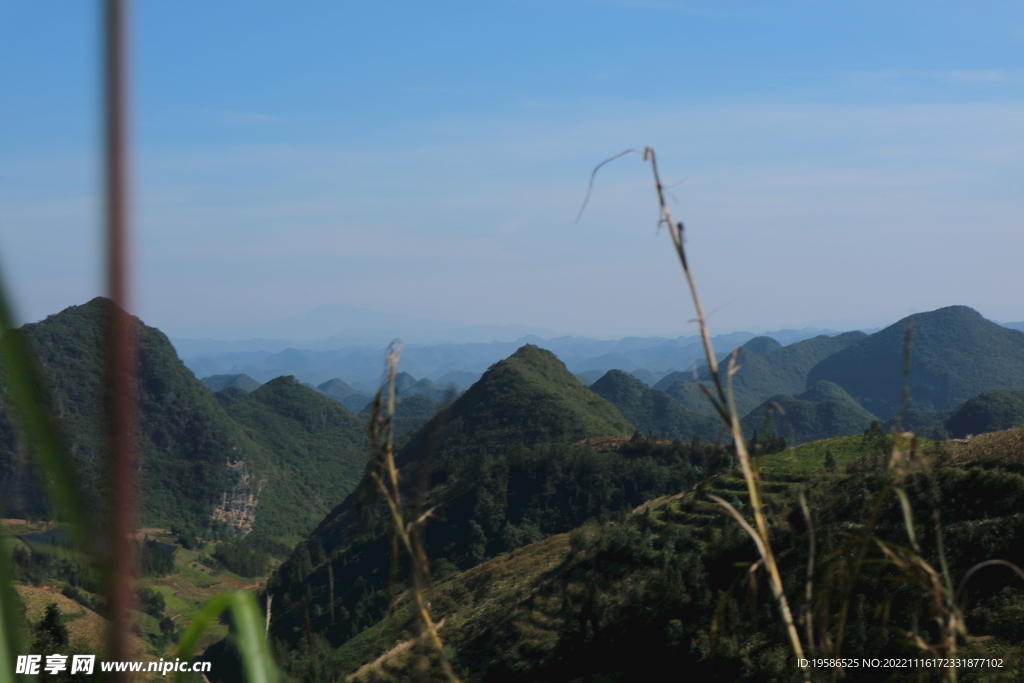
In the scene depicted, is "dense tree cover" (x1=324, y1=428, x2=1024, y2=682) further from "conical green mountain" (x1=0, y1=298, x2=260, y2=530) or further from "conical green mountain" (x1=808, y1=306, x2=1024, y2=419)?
"conical green mountain" (x1=808, y1=306, x2=1024, y2=419)

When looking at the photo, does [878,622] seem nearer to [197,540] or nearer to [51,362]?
[197,540]

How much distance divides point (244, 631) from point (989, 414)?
66887mm

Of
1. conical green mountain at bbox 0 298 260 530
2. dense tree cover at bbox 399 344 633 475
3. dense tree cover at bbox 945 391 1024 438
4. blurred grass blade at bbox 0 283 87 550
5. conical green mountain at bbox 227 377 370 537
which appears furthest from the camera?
conical green mountain at bbox 227 377 370 537

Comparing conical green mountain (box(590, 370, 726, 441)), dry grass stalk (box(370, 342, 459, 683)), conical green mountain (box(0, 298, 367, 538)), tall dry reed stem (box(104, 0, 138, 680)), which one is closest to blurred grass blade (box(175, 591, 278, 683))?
tall dry reed stem (box(104, 0, 138, 680))

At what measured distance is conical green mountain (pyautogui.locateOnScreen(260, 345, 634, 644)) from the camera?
3203 cm

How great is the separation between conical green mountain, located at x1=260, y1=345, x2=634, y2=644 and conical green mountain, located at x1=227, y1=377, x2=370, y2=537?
21.3m

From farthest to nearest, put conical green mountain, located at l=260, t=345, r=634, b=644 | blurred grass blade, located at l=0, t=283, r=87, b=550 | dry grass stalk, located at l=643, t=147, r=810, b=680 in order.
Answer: conical green mountain, located at l=260, t=345, r=634, b=644 → dry grass stalk, located at l=643, t=147, r=810, b=680 → blurred grass blade, located at l=0, t=283, r=87, b=550

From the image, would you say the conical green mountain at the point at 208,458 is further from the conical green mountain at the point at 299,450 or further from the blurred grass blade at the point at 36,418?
the blurred grass blade at the point at 36,418

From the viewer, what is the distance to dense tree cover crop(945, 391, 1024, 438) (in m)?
56.4

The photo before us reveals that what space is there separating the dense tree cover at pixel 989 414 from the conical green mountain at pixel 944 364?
47191 millimetres

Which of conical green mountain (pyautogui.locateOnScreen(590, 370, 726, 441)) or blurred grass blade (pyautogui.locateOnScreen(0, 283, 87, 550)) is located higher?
blurred grass blade (pyautogui.locateOnScreen(0, 283, 87, 550))

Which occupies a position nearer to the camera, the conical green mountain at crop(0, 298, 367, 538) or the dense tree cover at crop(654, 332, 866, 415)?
the conical green mountain at crop(0, 298, 367, 538)

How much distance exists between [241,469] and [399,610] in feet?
244

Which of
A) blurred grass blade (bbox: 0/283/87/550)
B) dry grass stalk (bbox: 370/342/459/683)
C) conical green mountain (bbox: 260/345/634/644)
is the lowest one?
conical green mountain (bbox: 260/345/634/644)
